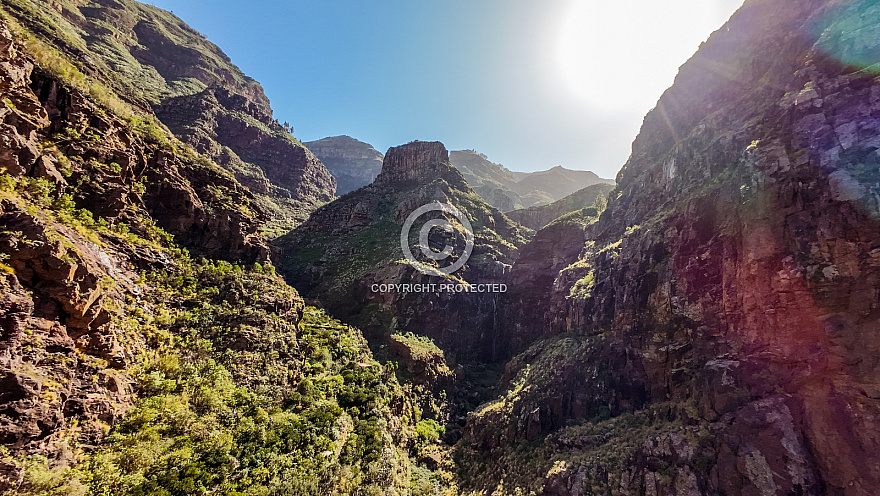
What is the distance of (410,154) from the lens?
69.6 meters

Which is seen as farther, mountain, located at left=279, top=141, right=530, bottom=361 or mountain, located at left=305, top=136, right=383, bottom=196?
mountain, located at left=305, top=136, right=383, bottom=196

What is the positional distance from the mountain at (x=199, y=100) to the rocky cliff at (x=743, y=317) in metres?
49.2

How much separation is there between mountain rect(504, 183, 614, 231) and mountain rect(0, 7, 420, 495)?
202 ft

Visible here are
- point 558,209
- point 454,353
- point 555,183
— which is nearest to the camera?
point 454,353

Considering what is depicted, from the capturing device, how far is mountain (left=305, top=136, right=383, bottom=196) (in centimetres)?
16050

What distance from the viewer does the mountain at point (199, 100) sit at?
60594mm

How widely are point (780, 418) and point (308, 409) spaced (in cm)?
2655

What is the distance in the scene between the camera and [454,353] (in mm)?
41594

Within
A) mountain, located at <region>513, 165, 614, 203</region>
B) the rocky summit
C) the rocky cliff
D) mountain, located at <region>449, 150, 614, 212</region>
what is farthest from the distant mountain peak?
mountain, located at <region>513, 165, 614, 203</region>

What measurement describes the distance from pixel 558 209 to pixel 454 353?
5141 centimetres

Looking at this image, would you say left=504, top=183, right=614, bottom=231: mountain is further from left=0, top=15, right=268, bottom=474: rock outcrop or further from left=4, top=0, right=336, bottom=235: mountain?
left=0, top=15, right=268, bottom=474: rock outcrop

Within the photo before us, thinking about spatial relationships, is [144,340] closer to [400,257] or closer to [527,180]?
[400,257]

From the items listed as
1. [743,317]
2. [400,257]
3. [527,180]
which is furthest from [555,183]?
[743,317]

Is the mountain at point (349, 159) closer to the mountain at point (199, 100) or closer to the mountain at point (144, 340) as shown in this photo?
the mountain at point (199, 100)
